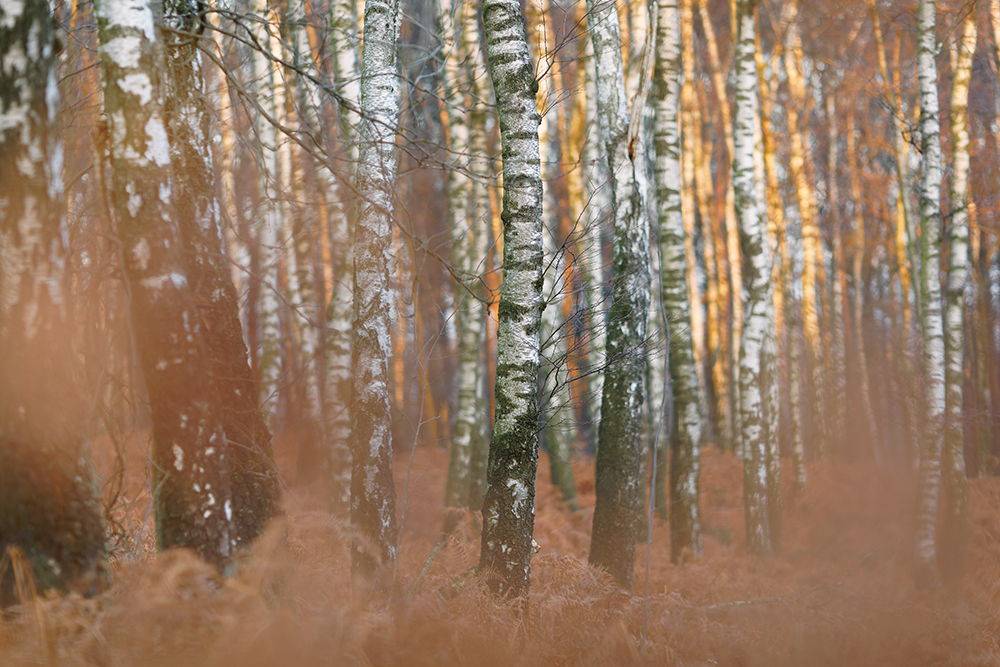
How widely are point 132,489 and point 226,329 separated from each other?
6.17 metres

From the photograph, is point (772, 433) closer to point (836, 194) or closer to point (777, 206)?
point (777, 206)

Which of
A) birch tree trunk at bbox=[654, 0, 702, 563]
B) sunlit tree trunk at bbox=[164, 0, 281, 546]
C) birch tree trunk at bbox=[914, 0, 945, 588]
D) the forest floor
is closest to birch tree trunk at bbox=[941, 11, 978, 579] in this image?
birch tree trunk at bbox=[914, 0, 945, 588]

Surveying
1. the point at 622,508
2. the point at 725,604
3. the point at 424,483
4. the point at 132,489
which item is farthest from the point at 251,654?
the point at 424,483

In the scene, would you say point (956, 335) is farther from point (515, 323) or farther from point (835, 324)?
point (835, 324)

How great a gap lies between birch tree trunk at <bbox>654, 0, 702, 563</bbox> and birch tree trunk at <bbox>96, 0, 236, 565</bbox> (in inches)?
220

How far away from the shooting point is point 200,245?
12.6 ft

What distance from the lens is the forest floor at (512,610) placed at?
120 inches

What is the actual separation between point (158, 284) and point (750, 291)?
7497mm

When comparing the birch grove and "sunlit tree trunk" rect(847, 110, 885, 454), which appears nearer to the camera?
the birch grove

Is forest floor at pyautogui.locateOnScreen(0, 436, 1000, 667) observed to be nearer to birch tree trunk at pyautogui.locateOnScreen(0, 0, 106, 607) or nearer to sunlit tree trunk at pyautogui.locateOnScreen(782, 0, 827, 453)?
birch tree trunk at pyautogui.locateOnScreen(0, 0, 106, 607)

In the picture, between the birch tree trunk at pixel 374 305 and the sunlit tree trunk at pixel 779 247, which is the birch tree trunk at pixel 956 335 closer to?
the sunlit tree trunk at pixel 779 247

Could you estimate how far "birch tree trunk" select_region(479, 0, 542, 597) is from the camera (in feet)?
15.1

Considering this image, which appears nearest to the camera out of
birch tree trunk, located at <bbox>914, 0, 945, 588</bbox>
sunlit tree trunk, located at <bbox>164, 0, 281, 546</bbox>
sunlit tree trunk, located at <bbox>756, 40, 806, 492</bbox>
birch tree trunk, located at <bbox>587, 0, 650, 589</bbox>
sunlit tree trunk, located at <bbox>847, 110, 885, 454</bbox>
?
sunlit tree trunk, located at <bbox>164, 0, 281, 546</bbox>

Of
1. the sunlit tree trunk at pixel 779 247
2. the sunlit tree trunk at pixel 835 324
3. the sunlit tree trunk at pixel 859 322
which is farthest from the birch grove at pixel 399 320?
the sunlit tree trunk at pixel 859 322
